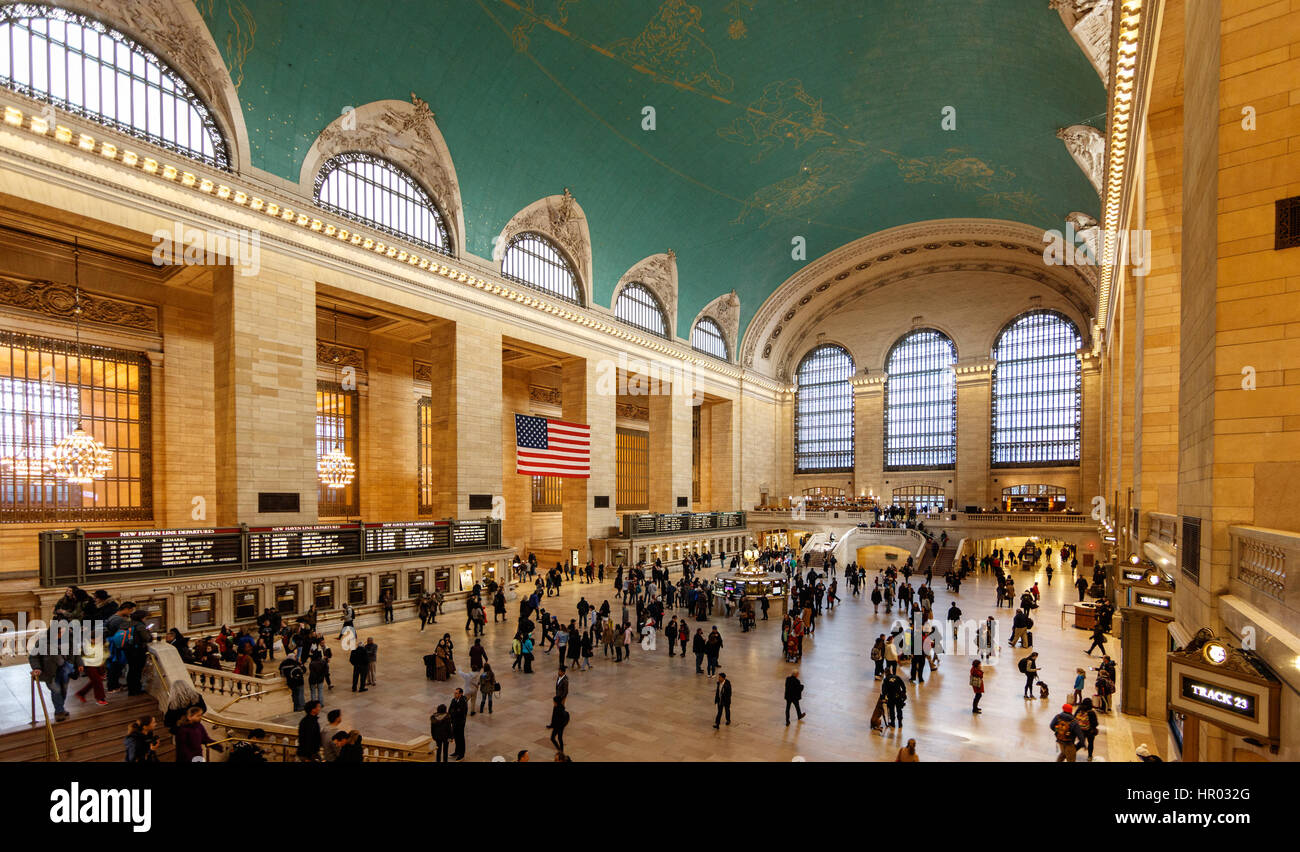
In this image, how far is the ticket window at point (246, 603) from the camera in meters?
14.1

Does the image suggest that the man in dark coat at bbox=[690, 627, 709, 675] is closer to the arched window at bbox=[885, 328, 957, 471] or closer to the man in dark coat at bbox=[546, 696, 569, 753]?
the man in dark coat at bbox=[546, 696, 569, 753]

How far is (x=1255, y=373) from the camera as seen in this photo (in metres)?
4.54

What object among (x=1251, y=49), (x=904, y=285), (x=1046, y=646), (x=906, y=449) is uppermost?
(x=904, y=285)

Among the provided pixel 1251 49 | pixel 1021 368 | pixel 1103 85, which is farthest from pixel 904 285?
pixel 1251 49

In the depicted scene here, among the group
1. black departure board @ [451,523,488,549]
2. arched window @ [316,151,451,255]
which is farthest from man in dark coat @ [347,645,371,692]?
arched window @ [316,151,451,255]

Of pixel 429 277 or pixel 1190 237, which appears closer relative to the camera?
pixel 1190 237

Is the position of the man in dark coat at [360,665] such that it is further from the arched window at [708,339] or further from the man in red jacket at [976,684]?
the arched window at [708,339]

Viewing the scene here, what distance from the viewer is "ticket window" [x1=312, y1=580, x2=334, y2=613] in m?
15.7

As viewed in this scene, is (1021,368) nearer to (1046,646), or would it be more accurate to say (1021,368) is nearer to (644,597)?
(1046,646)

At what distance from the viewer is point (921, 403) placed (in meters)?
38.8

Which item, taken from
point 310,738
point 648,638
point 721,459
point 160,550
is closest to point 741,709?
point 648,638

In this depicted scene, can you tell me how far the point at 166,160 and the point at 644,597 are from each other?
15.7 metres
